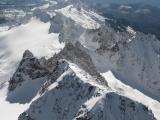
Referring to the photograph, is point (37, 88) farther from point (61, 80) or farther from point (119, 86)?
point (119, 86)

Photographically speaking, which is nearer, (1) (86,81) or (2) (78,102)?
(2) (78,102)

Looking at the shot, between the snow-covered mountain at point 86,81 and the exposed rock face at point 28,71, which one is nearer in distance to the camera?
the snow-covered mountain at point 86,81

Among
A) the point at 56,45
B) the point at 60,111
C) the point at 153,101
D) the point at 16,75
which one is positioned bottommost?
the point at 56,45

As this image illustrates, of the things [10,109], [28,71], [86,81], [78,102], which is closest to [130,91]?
[28,71]

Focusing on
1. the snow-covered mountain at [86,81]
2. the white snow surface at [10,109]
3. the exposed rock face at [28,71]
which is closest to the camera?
the snow-covered mountain at [86,81]

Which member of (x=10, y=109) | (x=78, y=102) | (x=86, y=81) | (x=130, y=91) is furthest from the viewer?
(x=130, y=91)

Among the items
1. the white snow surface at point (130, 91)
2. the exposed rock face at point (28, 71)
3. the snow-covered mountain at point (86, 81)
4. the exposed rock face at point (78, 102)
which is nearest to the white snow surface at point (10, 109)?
the snow-covered mountain at point (86, 81)

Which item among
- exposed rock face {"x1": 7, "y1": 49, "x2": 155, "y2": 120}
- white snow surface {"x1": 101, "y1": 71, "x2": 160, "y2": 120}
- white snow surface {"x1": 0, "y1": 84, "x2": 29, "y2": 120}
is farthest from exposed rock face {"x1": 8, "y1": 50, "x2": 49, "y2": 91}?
white snow surface {"x1": 101, "y1": 71, "x2": 160, "y2": 120}

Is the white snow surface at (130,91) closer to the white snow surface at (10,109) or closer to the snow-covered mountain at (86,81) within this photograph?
the snow-covered mountain at (86,81)

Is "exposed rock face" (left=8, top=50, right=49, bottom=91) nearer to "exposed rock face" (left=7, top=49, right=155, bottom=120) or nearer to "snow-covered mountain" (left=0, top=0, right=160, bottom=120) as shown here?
"snow-covered mountain" (left=0, top=0, right=160, bottom=120)

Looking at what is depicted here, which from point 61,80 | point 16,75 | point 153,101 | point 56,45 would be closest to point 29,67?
point 16,75

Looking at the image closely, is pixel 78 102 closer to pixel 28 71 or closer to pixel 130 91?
pixel 28 71
